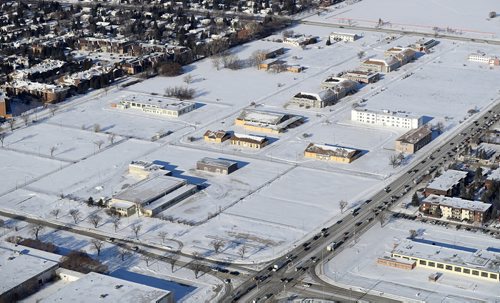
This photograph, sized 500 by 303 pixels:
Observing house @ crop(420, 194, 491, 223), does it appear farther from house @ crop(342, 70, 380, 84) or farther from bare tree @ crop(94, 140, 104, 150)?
house @ crop(342, 70, 380, 84)

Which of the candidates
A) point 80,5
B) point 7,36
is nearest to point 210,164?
point 7,36

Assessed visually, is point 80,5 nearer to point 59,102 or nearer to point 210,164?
point 59,102

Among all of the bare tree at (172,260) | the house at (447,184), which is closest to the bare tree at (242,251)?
the bare tree at (172,260)

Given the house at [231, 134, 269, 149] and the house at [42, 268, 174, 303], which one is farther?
the house at [231, 134, 269, 149]

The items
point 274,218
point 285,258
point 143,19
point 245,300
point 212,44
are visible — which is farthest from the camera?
point 143,19

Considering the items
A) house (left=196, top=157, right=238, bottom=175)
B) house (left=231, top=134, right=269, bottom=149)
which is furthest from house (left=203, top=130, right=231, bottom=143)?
house (left=196, top=157, right=238, bottom=175)
